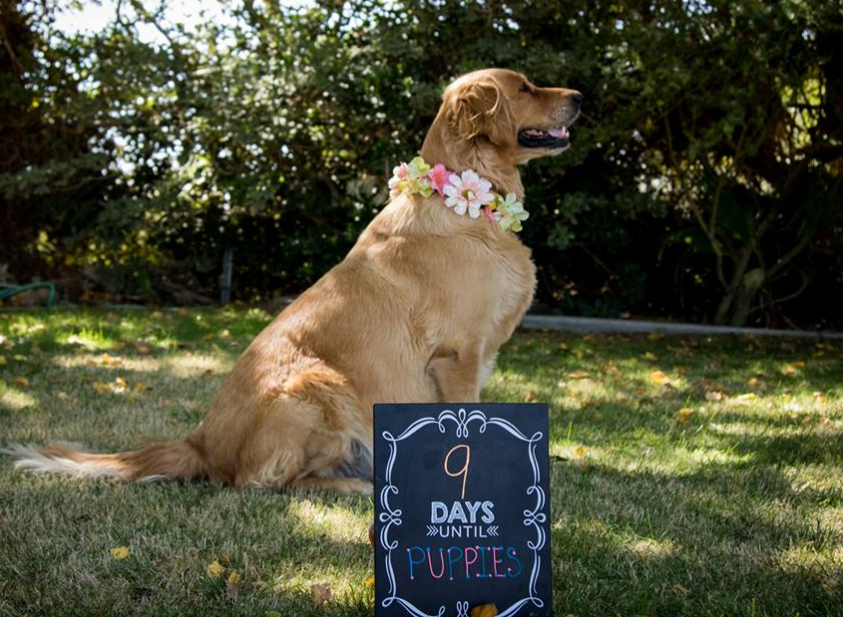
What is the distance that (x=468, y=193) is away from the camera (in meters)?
3.62

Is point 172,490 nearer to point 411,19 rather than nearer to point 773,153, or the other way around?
point 411,19

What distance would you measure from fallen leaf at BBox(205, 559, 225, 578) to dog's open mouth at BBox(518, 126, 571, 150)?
2311 mm

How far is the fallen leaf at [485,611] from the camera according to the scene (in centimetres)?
209

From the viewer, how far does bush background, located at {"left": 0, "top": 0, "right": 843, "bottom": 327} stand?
8328 mm

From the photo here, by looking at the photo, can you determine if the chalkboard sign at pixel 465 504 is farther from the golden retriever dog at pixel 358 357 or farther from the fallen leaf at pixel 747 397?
the fallen leaf at pixel 747 397

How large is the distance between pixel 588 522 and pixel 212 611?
1415 millimetres

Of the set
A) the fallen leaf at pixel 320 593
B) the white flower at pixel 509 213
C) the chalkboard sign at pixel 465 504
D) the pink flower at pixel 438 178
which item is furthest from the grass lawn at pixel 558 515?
the pink flower at pixel 438 178

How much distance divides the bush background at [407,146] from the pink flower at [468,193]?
4.66 m

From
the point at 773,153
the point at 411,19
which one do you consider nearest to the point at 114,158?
the point at 411,19

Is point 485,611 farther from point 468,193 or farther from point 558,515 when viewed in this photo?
point 468,193

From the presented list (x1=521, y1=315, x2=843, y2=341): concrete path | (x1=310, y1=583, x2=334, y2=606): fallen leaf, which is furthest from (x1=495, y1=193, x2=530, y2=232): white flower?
(x1=521, y1=315, x2=843, y2=341): concrete path

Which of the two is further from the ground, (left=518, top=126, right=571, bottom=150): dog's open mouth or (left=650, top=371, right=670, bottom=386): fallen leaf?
(left=518, top=126, right=571, bottom=150): dog's open mouth

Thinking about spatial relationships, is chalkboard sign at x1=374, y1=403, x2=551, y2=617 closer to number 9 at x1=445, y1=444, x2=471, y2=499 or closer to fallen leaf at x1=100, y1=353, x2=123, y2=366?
number 9 at x1=445, y1=444, x2=471, y2=499

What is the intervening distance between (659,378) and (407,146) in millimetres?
4209
